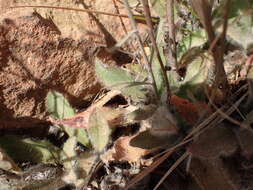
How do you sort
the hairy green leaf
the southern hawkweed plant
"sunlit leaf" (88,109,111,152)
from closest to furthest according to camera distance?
the southern hawkweed plant
"sunlit leaf" (88,109,111,152)
the hairy green leaf

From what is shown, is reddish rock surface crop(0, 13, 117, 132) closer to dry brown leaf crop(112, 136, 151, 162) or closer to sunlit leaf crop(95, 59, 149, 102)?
sunlit leaf crop(95, 59, 149, 102)

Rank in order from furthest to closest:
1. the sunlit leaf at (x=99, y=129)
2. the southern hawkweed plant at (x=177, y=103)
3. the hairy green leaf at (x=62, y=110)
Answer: the hairy green leaf at (x=62, y=110) → the sunlit leaf at (x=99, y=129) → the southern hawkweed plant at (x=177, y=103)

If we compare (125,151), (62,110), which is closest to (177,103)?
(125,151)

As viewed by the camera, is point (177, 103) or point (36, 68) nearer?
point (177, 103)

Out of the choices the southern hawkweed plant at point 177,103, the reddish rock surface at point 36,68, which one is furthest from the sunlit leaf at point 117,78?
the reddish rock surface at point 36,68

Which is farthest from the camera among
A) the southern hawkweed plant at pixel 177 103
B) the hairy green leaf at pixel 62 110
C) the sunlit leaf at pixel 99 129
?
the hairy green leaf at pixel 62 110

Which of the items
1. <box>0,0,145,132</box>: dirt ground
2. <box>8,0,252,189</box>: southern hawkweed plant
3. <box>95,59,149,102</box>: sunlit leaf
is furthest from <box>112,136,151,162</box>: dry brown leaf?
<box>0,0,145,132</box>: dirt ground

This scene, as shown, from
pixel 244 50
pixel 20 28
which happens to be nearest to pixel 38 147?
pixel 20 28

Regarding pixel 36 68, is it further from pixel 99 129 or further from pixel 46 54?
pixel 99 129

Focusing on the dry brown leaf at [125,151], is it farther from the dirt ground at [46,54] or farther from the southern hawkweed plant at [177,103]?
the dirt ground at [46,54]
